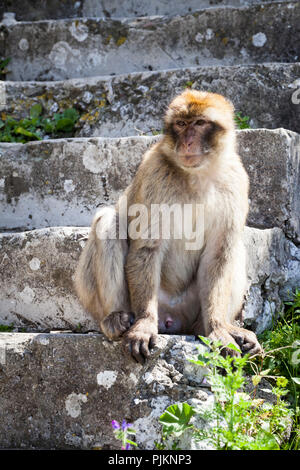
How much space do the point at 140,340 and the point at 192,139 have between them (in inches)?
49.9

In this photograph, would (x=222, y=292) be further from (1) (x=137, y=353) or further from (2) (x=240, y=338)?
(1) (x=137, y=353)

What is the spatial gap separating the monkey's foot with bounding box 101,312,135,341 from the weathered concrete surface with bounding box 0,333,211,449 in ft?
0.25

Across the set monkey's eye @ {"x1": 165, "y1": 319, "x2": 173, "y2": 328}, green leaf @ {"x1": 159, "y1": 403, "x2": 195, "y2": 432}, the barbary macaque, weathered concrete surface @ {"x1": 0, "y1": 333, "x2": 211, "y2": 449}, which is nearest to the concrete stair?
weathered concrete surface @ {"x1": 0, "y1": 333, "x2": 211, "y2": 449}

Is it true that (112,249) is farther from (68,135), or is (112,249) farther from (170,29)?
(170,29)

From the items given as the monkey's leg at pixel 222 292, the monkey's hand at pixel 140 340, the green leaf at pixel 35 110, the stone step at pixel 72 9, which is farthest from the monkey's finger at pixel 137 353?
the stone step at pixel 72 9

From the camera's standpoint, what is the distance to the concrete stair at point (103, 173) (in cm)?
329

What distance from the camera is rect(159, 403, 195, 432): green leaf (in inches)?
110

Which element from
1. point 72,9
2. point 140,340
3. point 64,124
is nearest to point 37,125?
point 64,124

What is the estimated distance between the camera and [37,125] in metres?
6.04

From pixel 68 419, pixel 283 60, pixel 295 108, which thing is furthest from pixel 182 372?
pixel 283 60

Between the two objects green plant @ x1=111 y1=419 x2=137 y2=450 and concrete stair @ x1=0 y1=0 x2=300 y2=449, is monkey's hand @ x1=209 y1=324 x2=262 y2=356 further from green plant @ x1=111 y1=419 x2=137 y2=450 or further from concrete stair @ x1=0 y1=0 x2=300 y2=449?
green plant @ x1=111 y1=419 x2=137 y2=450

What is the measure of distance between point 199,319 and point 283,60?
3.34 metres

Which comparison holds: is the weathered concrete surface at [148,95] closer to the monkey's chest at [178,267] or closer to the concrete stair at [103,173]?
the concrete stair at [103,173]

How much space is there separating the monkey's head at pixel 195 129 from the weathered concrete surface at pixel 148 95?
1690mm
